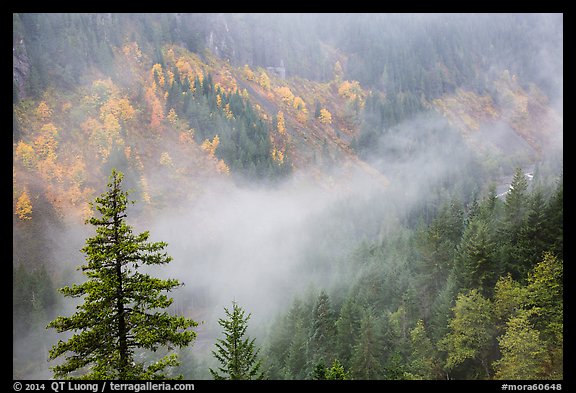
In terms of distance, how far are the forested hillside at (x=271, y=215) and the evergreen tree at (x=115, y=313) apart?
2.37 metres

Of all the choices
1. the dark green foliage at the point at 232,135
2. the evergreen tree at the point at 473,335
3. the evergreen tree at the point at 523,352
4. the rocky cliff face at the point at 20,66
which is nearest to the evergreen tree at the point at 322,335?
the evergreen tree at the point at 473,335

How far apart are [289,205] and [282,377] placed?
311 feet

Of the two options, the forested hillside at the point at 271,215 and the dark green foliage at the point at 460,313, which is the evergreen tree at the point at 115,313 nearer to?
the forested hillside at the point at 271,215

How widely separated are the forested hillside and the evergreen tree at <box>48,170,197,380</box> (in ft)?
7.77

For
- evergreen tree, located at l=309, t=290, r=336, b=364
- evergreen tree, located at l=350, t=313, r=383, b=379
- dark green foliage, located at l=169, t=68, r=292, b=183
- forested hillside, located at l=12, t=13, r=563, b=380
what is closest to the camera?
forested hillside, located at l=12, t=13, r=563, b=380

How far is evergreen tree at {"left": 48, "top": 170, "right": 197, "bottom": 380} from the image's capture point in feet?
41.5

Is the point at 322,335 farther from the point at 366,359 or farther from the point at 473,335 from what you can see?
the point at 473,335

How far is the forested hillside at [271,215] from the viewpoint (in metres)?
31.2

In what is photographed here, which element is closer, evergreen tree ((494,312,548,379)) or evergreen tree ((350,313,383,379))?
evergreen tree ((494,312,548,379))

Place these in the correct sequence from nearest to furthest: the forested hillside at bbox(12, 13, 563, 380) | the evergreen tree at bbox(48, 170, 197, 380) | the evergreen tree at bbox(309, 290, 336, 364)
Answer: the evergreen tree at bbox(48, 170, 197, 380), the forested hillside at bbox(12, 13, 563, 380), the evergreen tree at bbox(309, 290, 336, 364)

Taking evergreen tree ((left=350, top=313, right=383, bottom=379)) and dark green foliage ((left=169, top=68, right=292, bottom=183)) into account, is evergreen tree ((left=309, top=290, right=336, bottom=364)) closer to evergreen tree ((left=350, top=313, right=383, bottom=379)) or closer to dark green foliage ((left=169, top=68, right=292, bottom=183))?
evergreen tree ((left=350, top=313, right=383, bottom=379))

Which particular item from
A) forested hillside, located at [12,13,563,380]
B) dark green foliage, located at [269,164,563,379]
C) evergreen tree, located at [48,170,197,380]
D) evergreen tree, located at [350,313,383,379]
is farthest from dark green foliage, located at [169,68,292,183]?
evergreen tree, located at [48,170,197,380]

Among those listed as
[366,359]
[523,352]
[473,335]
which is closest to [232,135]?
[366,359]

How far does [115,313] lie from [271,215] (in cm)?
11647
